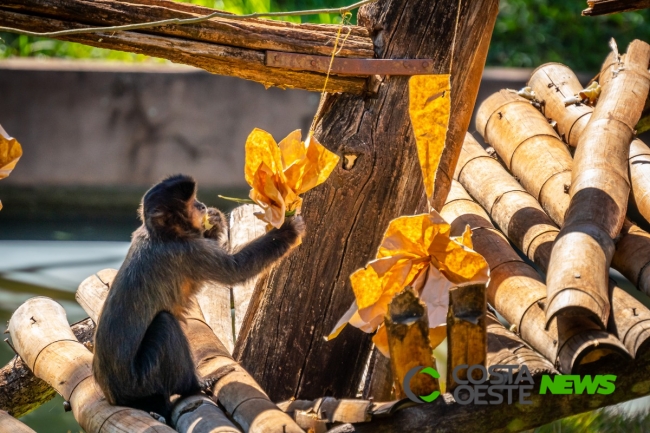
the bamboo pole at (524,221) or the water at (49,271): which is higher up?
the bamboo pole at (524,221)

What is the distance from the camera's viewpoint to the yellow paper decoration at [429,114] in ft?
9.28

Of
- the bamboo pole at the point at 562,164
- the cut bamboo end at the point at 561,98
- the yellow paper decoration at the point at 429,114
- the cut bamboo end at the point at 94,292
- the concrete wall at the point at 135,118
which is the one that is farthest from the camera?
the concrete wall at the point at 135,118

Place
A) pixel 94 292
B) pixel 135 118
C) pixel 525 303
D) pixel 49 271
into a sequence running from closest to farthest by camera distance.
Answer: pixel 525 303
pixel 94 292
pixel 49 271
pixel 135 118

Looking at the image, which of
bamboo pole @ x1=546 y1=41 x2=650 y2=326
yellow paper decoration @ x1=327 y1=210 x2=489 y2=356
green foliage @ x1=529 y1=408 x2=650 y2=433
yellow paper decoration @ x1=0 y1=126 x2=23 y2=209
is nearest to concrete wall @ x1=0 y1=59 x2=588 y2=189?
bamboo pole @ x1=546 y1=41 x2=650 y2=326

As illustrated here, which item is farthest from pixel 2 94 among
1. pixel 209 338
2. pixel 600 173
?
pixel 600 173

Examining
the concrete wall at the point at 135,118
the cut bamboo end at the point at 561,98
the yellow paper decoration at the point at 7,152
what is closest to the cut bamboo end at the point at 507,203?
the cut bamboo end at the point at 561,98

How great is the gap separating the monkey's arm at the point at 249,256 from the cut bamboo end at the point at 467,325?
93 cm

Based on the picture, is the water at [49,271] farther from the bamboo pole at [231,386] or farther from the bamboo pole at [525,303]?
the bamboo pole at [525,303]

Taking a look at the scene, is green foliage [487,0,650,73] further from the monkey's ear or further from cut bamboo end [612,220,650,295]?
the monkey's ear

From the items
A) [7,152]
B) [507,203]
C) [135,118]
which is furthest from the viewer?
[135,118]

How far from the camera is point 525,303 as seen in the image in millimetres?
3090

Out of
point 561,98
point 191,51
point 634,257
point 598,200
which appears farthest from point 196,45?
point 561,98

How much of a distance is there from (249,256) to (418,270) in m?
0.76

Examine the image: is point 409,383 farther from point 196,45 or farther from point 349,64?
point 196,45
